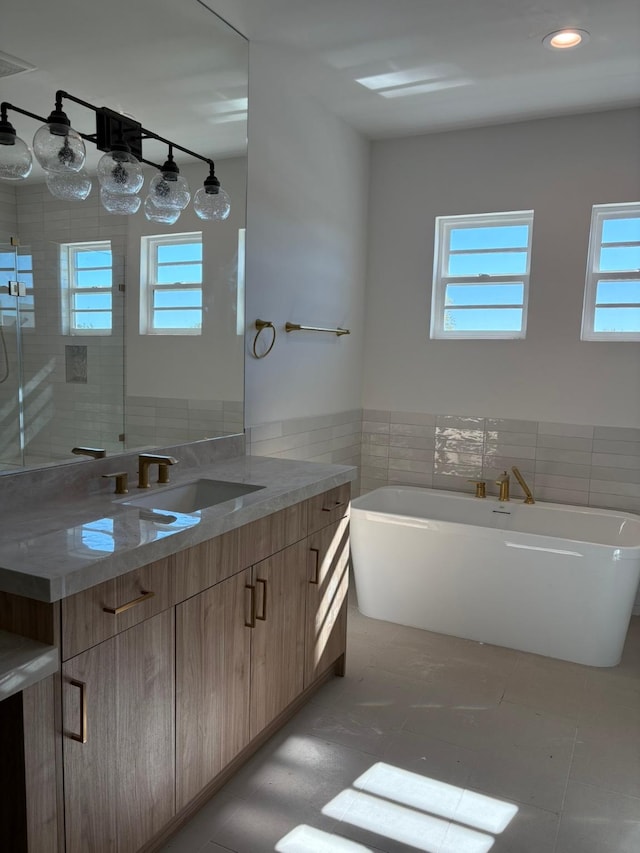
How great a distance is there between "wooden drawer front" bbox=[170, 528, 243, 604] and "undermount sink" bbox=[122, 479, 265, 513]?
329 mm

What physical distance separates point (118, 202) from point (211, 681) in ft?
5.17

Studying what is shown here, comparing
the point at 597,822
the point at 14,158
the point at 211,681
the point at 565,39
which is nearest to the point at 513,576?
the point at 597,822

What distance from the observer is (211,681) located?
1.88 metres

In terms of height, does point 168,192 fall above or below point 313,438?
above

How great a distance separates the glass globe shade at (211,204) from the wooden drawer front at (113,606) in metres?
1.62

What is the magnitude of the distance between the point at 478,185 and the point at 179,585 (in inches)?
127

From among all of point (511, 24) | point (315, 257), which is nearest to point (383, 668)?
point (315, 257)

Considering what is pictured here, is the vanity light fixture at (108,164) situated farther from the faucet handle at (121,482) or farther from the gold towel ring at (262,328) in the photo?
the faucet handle at (121,482)

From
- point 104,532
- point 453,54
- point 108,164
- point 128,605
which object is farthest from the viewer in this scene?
point 453,54

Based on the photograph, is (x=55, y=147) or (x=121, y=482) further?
(x=121, y=482)

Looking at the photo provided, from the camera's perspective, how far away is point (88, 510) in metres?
1.90

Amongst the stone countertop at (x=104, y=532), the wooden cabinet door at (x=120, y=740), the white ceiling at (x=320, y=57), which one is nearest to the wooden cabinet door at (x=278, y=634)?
the stone countertop at (x=104, y=532)

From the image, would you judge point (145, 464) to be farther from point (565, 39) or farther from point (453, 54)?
point (565, 39)

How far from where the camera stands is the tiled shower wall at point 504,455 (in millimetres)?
3645
